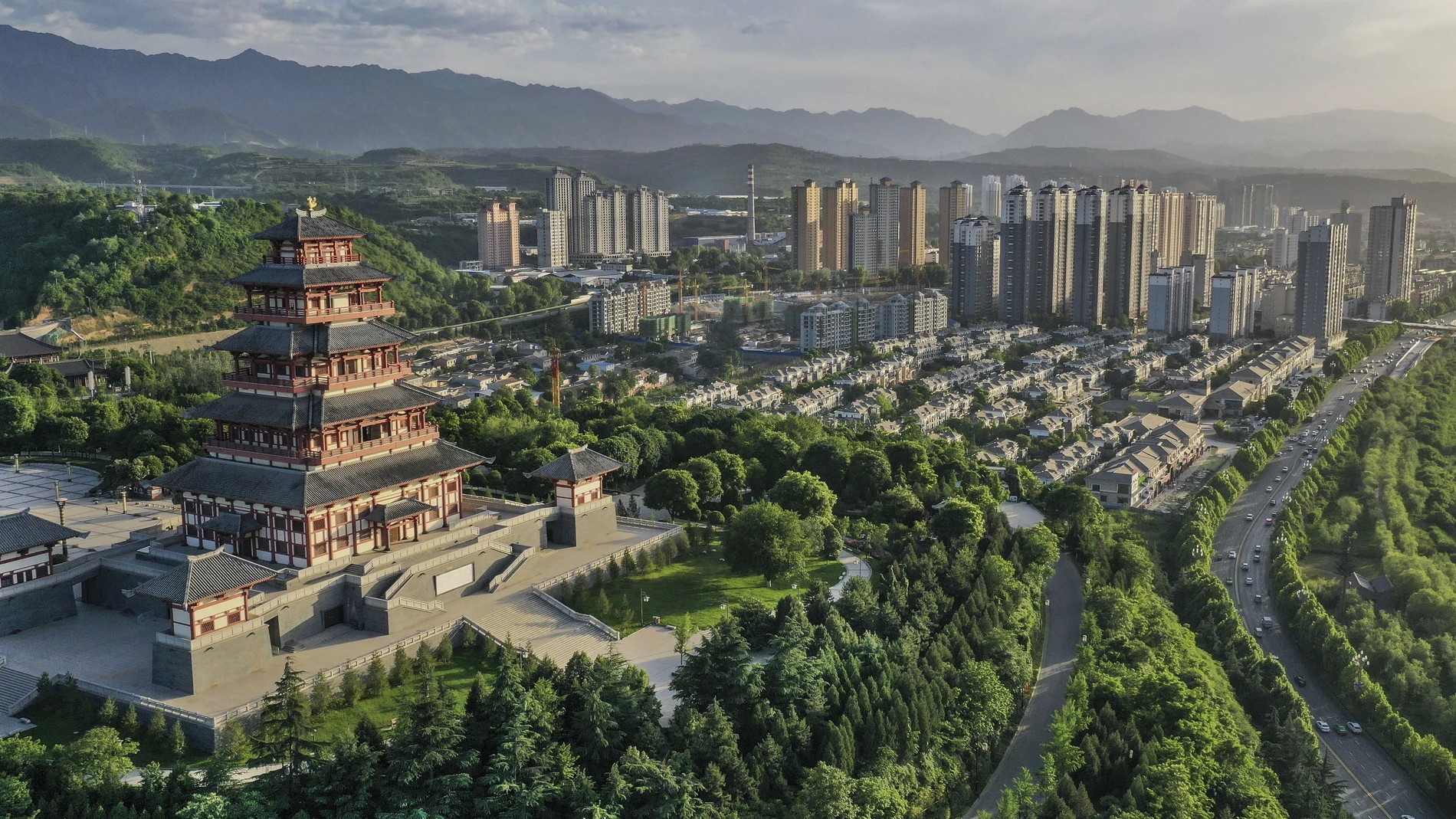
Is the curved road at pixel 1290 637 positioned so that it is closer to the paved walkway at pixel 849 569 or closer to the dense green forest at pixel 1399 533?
the dense green forest at pixel 1399 533

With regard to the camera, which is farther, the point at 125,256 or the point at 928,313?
the point at 928,313

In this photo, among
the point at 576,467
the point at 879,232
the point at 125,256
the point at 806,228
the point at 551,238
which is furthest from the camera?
the point at 879,232

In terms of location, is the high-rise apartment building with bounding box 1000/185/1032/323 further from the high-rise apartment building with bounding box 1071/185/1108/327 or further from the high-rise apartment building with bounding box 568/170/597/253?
the high-rise apartment building with bounding box 568/170/597/253

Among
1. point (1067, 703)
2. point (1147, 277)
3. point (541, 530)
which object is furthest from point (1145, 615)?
point (1147, 277)

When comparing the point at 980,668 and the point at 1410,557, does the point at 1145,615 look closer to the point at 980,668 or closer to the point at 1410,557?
the point at 980,668

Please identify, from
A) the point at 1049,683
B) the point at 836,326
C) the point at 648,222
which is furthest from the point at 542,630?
the point at 648,222

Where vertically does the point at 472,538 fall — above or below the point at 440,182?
below

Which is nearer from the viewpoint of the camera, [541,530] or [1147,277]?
[541,530]

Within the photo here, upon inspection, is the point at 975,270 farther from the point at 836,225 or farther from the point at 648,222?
the point at 648,222
